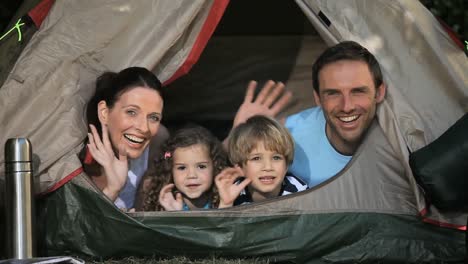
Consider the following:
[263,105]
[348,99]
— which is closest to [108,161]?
[263,105]

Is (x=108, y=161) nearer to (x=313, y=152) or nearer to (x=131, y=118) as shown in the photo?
(x=131, y=118)

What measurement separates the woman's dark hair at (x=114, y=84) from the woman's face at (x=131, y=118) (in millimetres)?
18

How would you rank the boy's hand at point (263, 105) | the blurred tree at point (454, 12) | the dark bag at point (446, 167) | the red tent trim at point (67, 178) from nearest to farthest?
the dark bag at point (446, 167) → the red tent trim at point (67, 178) → the boy's hand at point (263, 105) → the blurred tree at point (454, 12)

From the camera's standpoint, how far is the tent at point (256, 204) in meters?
3.85

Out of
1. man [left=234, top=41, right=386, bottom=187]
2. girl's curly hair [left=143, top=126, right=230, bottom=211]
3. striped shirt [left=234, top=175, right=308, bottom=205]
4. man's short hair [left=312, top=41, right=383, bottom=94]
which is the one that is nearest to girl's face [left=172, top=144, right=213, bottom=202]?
girl's curly hair [left=143, top=126, right=230, bottom=211]

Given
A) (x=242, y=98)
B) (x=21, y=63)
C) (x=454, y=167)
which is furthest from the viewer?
(x=242, y=98)

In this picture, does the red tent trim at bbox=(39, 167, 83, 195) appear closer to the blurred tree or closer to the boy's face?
the boy's face

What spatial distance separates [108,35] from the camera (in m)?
3.94

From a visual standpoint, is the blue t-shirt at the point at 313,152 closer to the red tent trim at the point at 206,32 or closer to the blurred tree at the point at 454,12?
the red tent trim at the point at 206,32

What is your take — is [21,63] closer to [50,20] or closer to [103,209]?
[50,20]

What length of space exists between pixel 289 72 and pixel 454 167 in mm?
1510

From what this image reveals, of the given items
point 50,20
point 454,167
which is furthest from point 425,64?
point 50,20

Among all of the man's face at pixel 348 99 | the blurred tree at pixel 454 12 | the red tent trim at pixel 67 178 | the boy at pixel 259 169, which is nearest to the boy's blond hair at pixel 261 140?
the boy at pixel 259 169

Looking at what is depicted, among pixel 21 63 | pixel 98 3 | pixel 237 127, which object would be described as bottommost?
pixel 237 127
